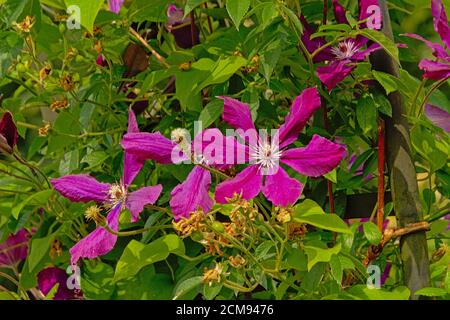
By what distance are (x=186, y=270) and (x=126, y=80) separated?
0.24 meters

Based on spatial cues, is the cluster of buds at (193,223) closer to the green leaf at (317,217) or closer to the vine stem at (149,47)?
the green leaf at (317,217)

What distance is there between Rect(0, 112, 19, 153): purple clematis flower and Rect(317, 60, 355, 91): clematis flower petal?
0.31 m

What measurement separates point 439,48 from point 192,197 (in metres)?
0.29

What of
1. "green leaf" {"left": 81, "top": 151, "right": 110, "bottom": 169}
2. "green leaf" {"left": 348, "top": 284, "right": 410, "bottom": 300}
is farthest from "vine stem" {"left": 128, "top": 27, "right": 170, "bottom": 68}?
"green leaf" {"left": 348, "top": 284, "right": 410, "bottom": 300}

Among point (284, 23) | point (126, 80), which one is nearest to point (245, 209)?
point (284, 23)

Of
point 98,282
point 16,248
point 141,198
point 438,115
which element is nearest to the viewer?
point 141,198

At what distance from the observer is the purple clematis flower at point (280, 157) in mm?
758

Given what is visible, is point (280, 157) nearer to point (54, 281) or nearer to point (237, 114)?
point (237, 114)

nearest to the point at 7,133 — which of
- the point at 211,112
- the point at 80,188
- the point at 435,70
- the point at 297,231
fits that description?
the point at 80,188

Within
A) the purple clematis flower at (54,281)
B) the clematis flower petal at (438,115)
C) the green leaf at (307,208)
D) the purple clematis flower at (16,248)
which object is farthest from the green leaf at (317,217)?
the purple clematis flower at (16,248)

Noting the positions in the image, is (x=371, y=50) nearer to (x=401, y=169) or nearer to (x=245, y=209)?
(x=401, y=169)

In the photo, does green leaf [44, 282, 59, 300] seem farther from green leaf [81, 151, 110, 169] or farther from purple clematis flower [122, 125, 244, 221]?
purple clematis flower [122, 125, 244, 221]

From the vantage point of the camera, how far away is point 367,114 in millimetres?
861
